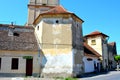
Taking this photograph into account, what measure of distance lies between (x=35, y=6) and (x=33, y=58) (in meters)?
11.4

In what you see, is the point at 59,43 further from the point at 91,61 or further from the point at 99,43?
the point at 99,43

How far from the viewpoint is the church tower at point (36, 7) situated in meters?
A: 32.6

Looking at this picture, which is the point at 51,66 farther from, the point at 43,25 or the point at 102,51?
the point at 102,51

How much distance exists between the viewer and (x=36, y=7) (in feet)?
108

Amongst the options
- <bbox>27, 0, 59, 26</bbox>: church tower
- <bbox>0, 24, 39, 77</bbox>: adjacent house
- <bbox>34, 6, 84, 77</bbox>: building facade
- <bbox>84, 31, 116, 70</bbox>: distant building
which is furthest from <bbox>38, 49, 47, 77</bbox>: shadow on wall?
<bbox>84, 31, 116, 70</bbox>: distant building

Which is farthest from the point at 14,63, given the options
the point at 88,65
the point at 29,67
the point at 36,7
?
the point at 36,7

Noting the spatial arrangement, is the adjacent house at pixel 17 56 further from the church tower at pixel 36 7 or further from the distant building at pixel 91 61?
the distant building at pixel 91 61

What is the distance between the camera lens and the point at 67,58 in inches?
969

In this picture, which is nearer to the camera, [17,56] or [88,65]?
[17,56]

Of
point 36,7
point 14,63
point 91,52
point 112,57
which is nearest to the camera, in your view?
point 14,63

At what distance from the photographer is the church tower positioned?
32.6 meters

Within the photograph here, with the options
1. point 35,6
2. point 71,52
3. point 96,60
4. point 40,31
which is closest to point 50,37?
point 40,31

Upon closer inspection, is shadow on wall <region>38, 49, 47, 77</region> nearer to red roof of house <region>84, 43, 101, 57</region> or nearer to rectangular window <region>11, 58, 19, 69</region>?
rectangular window <region>11, 58, 19, 69</region>

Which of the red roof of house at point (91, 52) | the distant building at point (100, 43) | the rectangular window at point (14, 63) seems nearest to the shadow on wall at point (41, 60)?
the rectangular window at point (14, 63)
